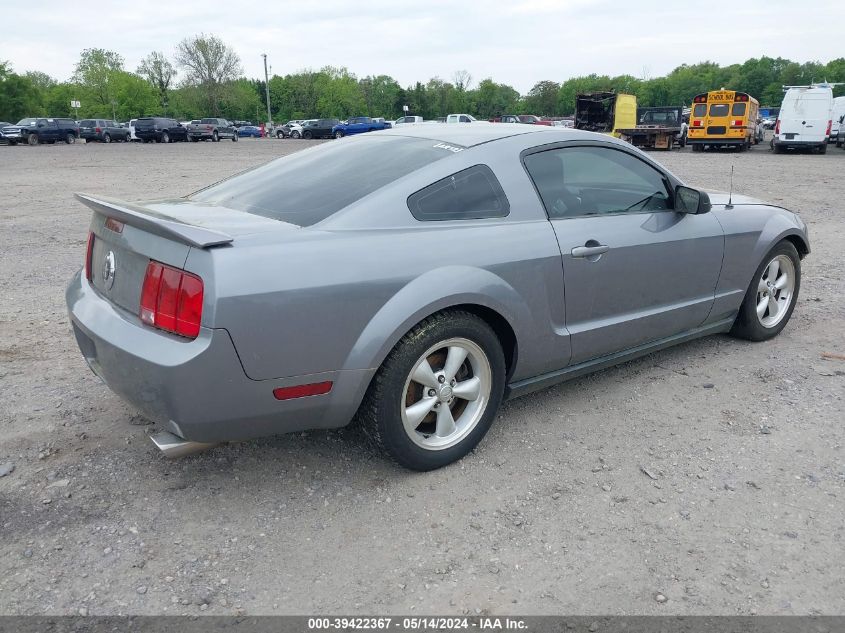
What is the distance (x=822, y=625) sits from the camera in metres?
2.16

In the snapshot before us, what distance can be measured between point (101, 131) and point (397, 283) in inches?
1872

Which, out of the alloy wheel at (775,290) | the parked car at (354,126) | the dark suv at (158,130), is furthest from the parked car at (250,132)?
the alloy wheel at (775,290)

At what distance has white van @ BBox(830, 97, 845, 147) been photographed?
3152 cm

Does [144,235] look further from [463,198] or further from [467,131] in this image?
[467,131]

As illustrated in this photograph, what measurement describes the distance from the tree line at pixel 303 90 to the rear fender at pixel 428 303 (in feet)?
281

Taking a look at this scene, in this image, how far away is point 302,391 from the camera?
102 inches

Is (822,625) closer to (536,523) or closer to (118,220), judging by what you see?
(536,523)

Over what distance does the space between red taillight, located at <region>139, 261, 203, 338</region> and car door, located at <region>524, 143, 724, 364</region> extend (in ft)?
5.72

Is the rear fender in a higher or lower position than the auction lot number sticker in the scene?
higher

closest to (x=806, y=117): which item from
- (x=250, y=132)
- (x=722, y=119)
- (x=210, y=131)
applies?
(x=722, y=119)

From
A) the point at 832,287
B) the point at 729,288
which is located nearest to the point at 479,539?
the point at 729,288

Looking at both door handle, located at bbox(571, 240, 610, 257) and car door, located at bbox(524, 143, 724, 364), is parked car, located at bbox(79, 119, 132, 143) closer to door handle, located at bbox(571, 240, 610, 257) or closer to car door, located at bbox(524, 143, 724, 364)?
car door, located at bbox(524, 143, 724, 364)

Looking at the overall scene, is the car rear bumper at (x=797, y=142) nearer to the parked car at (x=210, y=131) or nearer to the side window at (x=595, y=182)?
the side window at (x=595, y=182)

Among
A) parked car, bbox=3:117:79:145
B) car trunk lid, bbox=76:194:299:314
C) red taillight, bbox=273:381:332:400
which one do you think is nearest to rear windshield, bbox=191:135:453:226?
car trunk lid, bbox=76:194:299:314
